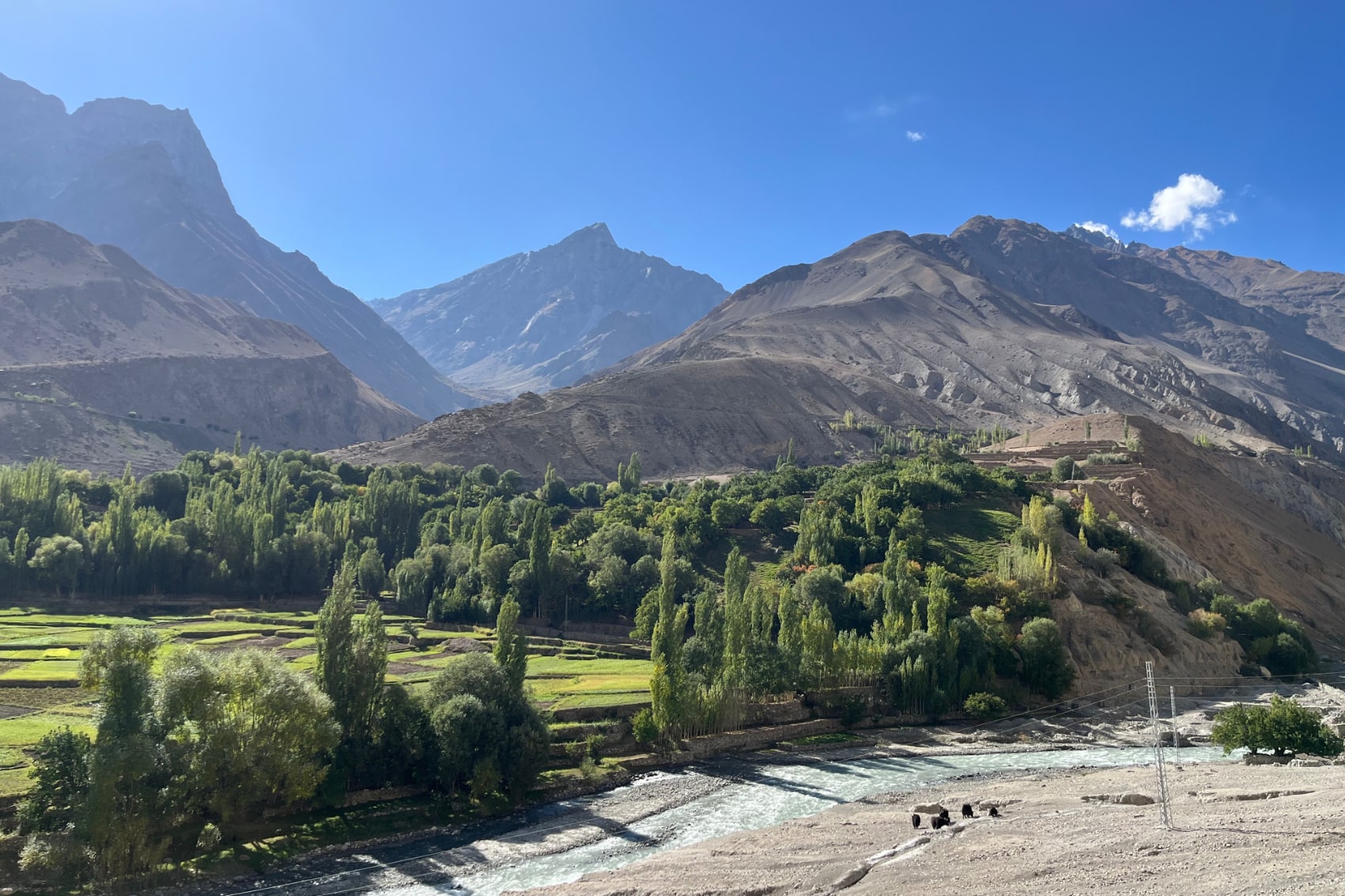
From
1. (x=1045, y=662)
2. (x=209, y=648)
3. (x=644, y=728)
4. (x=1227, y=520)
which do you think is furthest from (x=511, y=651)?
(x=1227, y=520)

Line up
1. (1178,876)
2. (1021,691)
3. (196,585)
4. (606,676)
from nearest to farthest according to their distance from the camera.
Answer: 1. (1178,876)
2. (606,676)
3. (1021,691)
4. (196,585)

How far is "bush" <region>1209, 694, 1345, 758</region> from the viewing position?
49.7 metres

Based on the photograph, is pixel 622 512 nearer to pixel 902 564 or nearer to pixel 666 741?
pixel 902 564

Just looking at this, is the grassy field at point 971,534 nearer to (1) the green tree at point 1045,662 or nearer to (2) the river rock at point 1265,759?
(1) the green tree at point 1045,662

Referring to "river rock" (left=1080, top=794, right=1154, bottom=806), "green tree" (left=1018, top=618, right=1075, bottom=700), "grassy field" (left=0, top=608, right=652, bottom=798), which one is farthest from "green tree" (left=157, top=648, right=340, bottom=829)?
"green tree" (left=1018, top=618, right=1075, bottom=700)

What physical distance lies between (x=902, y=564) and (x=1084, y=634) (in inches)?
625

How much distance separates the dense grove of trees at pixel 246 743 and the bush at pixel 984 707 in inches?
1383

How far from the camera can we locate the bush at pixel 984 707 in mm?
66312

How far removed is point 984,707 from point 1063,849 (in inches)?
1526

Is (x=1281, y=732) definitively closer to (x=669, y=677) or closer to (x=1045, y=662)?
(x=1045, y=662)

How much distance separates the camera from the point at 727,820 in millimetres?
44281

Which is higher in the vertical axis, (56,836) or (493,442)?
(493,442)

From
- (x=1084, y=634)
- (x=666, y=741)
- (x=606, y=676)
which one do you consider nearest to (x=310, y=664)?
(x=606, y=676)

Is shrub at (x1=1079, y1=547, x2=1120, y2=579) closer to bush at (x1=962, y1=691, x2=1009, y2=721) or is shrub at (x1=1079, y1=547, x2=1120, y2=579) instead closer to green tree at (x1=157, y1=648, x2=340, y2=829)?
bush at (x1=962, y1=691, x2=1009, y2=721)
